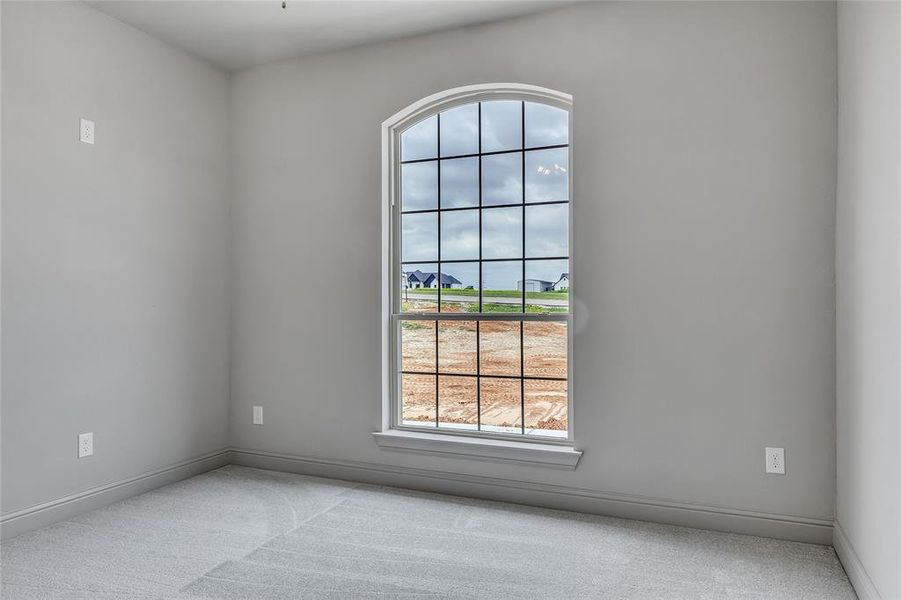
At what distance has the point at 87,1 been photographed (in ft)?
9.73

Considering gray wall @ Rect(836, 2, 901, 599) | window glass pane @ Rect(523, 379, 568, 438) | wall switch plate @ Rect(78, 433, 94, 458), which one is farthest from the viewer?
window glass pane @ Rect(523, 379, 568, 438)

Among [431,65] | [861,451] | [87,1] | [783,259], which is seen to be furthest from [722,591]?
[87,1]

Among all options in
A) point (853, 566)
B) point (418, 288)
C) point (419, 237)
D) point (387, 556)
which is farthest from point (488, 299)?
point (853, 566)

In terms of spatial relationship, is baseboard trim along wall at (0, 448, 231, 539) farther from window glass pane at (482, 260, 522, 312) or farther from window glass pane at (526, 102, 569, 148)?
window glass pane at (526, 102, 569, 148)

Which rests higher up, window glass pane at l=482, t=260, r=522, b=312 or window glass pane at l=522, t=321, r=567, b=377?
window glass pane at l=482, t=260, r=522, b=312

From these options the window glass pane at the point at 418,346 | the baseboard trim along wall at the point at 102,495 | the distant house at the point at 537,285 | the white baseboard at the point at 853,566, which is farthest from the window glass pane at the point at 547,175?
the baseboard trim along wall at the point at 102,495

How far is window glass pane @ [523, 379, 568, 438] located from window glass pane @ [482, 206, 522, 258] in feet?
2.36

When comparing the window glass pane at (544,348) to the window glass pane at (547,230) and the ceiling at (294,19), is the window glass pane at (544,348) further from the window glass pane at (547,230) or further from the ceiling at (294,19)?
the ceiling at (294,19)

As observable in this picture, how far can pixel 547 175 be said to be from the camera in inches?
124

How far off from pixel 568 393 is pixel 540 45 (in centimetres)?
184

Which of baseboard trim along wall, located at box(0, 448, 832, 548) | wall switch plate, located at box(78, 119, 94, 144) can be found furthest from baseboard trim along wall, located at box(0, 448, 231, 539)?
wall switch plate, located at box(78, 119, 94, 144)

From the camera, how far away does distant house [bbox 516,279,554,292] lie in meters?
3.14

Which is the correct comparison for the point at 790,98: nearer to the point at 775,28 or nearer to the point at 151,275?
the point at 775,28

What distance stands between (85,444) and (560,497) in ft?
8.01
